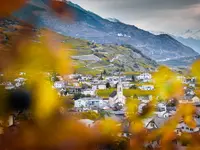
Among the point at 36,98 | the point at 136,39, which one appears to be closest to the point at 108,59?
the point at 36,98

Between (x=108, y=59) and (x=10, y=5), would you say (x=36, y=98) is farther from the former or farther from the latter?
(x=108, y=59)

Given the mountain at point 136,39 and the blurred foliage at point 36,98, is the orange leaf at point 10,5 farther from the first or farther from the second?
the mountain at point 136,39

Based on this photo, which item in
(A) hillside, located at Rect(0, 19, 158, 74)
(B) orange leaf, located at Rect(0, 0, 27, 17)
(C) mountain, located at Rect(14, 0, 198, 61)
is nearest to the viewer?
(B) orange leaf, located at Rect(0, 0, 27, 17)

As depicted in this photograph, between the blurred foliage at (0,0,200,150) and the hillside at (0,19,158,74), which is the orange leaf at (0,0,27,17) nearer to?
the blurred foliage at (0,0,200,150)

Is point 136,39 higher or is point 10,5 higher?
point 136,39

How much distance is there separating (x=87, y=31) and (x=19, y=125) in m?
119

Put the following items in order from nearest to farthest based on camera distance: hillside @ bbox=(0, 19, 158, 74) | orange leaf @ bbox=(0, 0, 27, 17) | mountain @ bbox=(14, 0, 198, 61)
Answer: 1. orange leaf @ bbox=(0, 0, 27, 17)
2. hillside @ bbox=(0, 19, 158, 74)
3. mountain @ bbox=(14, 0, 198, 61)

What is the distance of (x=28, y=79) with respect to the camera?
2.22 ft

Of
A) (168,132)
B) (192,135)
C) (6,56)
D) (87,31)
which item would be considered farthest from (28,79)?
(87,31)

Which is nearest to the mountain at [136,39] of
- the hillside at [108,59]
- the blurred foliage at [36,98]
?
the hillside at [108,59]

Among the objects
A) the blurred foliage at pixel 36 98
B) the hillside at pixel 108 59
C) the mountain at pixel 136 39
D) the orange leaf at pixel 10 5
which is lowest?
the blurred foliage at pixel 36 98

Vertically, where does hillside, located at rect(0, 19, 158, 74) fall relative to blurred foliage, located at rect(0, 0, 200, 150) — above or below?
above

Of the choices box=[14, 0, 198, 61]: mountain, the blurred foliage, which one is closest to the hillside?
box=[14, 0, 198, 61]: mountain

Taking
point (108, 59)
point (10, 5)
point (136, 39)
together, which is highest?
point (136, 39)
